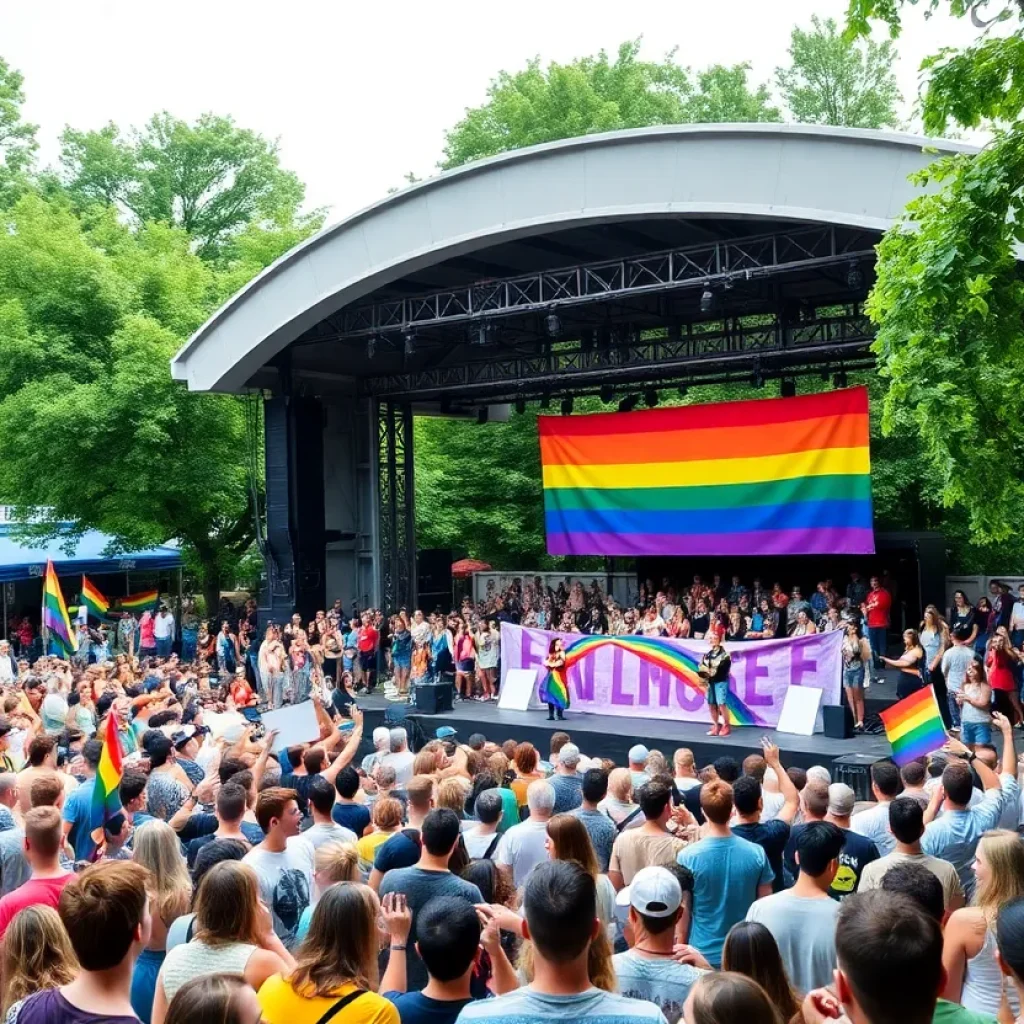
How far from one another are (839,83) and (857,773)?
27.1 metres

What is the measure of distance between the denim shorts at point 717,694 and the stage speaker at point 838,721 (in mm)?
1322

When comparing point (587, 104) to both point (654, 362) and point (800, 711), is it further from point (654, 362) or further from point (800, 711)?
point (800, 711)

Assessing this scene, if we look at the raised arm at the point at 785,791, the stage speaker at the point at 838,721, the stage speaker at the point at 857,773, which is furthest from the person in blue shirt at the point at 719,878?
the stage speaker at the point at 838,721

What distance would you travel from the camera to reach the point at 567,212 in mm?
14859

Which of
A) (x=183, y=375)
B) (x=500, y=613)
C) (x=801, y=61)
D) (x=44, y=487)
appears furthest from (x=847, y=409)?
(x=801, y=61)

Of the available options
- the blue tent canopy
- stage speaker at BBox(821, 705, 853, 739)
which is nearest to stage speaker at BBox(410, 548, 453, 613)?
the blue tent canopy

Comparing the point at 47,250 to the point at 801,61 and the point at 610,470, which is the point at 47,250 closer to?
the point at 610,470

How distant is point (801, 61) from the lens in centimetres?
3234

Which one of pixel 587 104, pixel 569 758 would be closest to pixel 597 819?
pixel 569 758

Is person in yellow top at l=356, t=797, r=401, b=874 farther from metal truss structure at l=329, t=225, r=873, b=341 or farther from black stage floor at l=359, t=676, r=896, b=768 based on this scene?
metal truss structure at l=329, t=225, r=873, b=341

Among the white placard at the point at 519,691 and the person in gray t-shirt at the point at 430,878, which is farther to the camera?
the white placard at the point at 519,691

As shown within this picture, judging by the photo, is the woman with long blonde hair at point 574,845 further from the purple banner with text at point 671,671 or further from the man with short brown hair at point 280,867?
the purple banner with text at point 671,671

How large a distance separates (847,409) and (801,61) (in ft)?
67.0

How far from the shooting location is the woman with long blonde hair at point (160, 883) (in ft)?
12.8
